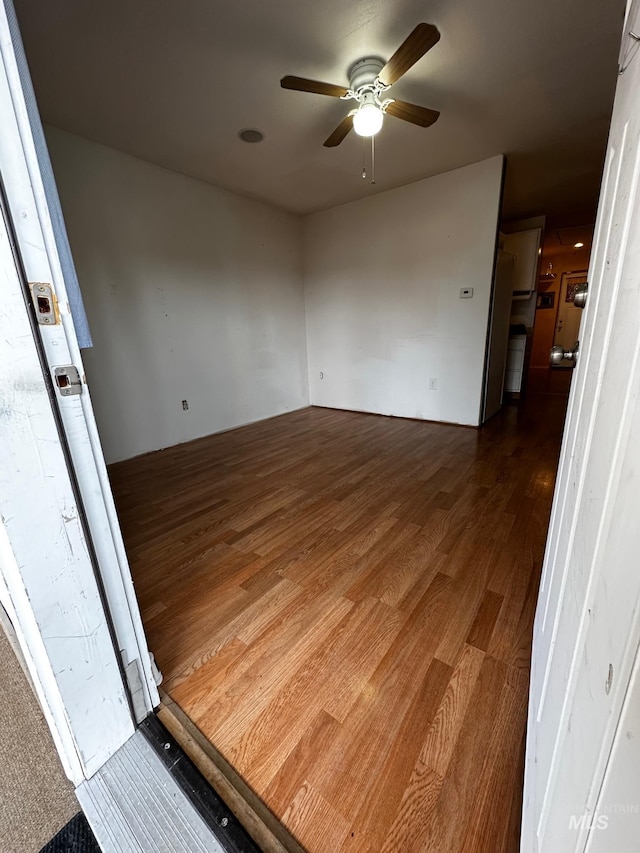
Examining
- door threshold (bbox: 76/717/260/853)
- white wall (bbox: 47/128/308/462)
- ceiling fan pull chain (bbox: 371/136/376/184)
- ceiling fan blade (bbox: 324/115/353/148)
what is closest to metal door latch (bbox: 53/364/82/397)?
door threshold (bbox: 76/717/260/853)

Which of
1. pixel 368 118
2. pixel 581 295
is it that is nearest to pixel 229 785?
pixel 581 295

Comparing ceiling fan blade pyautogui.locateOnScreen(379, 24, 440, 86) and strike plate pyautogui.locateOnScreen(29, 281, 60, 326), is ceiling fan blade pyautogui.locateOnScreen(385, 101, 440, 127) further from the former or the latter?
strike plate pyautogui.locateOnScreen(29, 281, 60, 326)

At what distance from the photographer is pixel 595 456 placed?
54 cm

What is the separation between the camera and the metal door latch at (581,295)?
0.91 m

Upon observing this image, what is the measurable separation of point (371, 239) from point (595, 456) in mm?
4061

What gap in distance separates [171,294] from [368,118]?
7.32ft

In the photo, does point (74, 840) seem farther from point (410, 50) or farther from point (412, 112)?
point (412, 112)

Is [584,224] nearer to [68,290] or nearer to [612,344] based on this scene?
[612,344]

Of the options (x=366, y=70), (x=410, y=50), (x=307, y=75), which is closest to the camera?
(x=410, y=50)

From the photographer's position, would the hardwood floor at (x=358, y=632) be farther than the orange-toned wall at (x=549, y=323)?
No

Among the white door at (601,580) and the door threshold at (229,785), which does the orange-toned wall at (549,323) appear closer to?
the white door at (601,580)

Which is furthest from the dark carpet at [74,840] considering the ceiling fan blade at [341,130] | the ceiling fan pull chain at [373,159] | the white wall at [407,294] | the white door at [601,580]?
the ceiling fan pull chain at [373,159]

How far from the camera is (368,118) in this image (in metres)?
1.95

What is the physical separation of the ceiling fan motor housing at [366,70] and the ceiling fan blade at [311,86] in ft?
0.59
